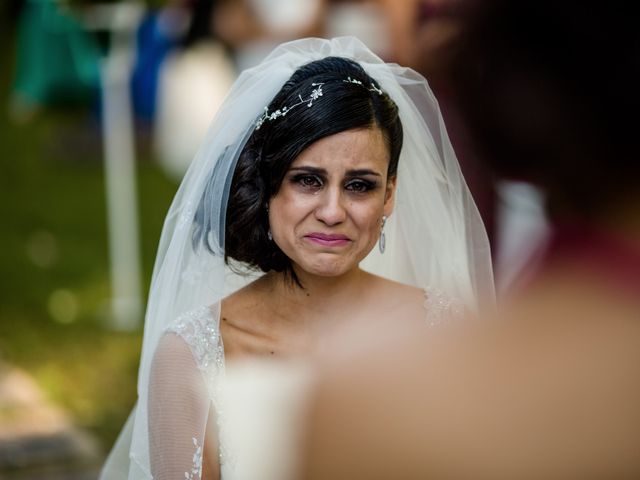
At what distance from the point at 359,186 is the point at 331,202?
0.40ft

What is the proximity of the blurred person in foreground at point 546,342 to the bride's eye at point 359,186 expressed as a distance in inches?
67.7

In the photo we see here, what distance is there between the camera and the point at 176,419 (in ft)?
9.34

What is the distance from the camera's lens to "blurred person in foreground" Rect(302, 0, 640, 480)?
40.3 inches

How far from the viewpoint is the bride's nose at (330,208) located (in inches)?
111

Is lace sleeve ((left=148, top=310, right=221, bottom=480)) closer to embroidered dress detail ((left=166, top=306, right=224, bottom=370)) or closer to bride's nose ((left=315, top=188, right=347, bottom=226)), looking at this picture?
embroidered dress detail ((left=166, top=306, right=224, bottom=370))

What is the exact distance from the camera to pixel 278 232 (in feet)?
9.56

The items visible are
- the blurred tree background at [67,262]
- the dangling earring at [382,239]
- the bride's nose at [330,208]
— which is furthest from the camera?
the blurred tree background at [67,262]

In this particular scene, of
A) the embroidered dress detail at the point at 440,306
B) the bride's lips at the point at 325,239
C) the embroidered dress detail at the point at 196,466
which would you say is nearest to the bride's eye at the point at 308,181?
the bride's lips at the point at 325,239

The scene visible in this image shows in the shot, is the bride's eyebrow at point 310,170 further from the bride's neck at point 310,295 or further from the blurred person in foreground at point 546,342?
the blurred person in foreground at point 546,342

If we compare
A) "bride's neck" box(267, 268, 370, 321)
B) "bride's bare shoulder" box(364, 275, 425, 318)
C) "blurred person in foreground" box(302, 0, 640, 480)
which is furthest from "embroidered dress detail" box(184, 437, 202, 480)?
"blurred person in foreground" box(302, 0, 640, 480)

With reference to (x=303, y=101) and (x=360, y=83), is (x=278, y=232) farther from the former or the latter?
(x=360, y=83)

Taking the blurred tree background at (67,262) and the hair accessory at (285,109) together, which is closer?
the hair accessory at (285,109)

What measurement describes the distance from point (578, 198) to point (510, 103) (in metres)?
0.13

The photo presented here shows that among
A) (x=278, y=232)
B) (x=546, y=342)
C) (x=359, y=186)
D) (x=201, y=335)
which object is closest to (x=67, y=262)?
(x=201, y=335)
